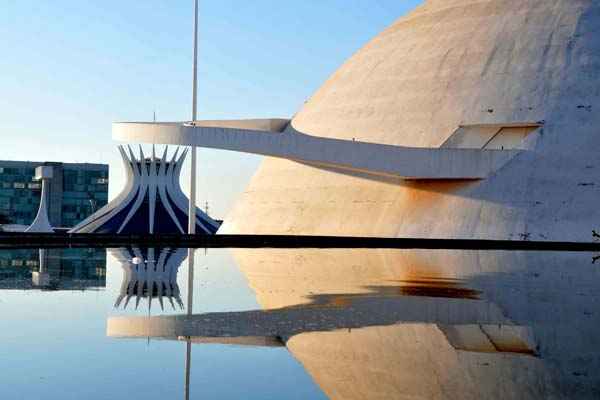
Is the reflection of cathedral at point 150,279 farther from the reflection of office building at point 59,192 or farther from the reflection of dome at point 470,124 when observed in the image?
the reflection of office building at point 59,192

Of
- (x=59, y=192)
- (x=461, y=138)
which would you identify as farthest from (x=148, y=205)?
(x=59, y=192)

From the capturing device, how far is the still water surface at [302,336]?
318 inches

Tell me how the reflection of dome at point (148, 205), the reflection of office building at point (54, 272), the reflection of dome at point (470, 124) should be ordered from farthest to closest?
1. the reflection of dome at point (148, 205)
2. the reflection of dome at point (470, 124)
3. the reflection of office building at point (54, 272)

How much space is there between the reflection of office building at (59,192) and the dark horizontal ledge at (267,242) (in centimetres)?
9402

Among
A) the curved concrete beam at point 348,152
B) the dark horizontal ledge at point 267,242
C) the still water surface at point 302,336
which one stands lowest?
the dark horizontal ledge at point 267,242

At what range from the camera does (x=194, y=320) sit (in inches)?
507

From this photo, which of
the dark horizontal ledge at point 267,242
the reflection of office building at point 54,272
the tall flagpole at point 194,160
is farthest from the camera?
the tall flagpole at point 194,160

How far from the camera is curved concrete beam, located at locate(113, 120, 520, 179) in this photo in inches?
1532

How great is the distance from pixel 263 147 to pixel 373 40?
12.9m

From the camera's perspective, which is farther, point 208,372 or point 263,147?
point 263,147

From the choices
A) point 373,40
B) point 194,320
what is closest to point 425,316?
point 194,320

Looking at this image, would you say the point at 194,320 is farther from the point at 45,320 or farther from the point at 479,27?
the point at 479,27

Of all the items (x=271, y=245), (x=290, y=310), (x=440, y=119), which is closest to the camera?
(x=290, y=310)

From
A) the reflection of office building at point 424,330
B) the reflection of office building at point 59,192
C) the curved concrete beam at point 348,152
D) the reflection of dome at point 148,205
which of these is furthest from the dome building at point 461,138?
the reflection of office building at point 59,192
